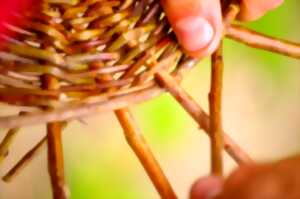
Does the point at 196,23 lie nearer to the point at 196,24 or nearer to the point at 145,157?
the point at 196,24

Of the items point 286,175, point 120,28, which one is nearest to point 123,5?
point 120,28

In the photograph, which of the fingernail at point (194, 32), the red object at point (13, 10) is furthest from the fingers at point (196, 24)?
the red object at point (13, 10)

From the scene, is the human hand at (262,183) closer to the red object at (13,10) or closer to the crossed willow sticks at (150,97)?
the crossed willow sticks at (150,97)

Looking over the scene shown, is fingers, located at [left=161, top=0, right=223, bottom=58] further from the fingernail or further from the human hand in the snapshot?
the human hand

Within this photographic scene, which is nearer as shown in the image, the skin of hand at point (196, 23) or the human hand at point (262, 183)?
the human hand at point (262, 183)

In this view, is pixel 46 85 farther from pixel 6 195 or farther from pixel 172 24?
pixel 6 195

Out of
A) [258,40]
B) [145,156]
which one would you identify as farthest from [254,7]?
[145,156]

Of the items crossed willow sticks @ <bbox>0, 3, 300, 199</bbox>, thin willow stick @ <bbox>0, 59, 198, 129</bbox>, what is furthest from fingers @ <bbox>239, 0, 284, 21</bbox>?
thin willow stick @ <bbox>0, 59, 198, 129</bbox>
